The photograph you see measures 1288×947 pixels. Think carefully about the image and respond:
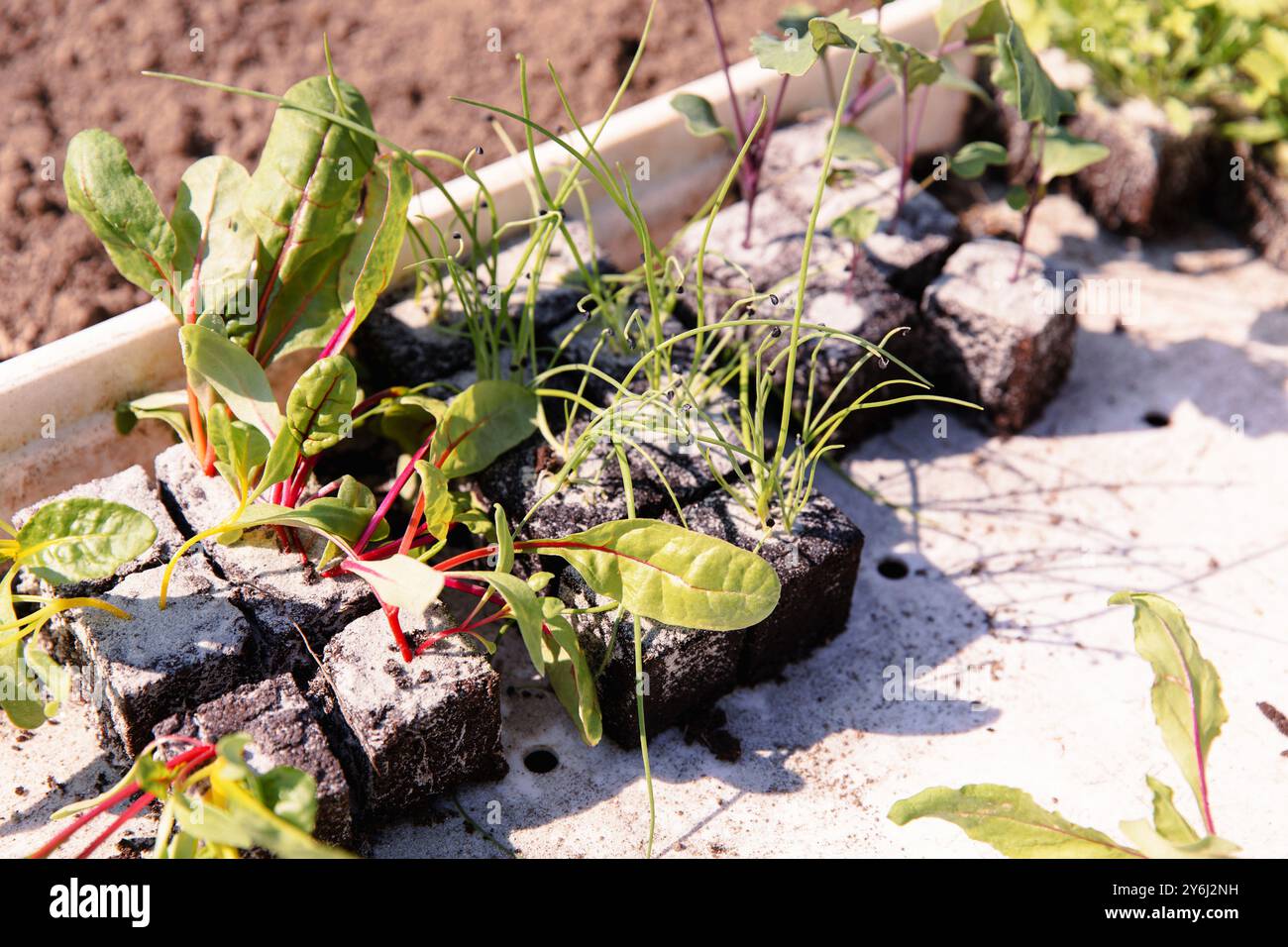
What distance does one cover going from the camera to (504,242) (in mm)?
2133

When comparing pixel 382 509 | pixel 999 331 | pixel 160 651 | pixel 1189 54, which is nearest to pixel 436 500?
pixel 382 509

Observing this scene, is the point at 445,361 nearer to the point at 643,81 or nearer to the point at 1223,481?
the point at 643,81

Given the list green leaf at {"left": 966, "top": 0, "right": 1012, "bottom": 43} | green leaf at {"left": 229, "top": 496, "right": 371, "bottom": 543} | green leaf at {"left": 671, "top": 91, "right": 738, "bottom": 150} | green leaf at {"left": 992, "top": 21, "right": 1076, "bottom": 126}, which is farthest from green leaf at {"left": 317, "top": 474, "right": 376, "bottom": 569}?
green leaf at {"left": 966, "top": 0, "right": 1012, "bottom": 43}

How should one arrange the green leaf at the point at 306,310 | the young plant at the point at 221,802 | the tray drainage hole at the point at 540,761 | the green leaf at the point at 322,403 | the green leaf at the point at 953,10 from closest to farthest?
the young plant at the point at 221,802, the green leaf at the point at 322,403, the tray drainage hole at the point at 540,761, the green leaf at the point at 306,310, the green leaf at the point at 953,10

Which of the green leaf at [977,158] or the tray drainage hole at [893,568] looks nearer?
the tray drainage hole at [893,568]

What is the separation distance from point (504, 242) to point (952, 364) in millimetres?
775

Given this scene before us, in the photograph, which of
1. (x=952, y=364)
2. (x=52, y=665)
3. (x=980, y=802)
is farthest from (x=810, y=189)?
(x=52, y=665)

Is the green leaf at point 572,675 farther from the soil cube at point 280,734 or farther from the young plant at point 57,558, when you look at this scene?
the young plant at point 57,558

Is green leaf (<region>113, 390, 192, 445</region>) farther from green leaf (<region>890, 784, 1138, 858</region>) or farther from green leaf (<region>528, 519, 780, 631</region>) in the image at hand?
green leaf (<region>890, 784, 1138, 858</region>)

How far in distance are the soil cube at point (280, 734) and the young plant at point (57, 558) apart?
0.16 meters

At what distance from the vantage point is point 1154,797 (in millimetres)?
1351

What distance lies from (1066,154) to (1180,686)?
98 cm

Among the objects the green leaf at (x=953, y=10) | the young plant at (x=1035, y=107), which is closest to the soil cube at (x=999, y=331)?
the young plant at (x=1035, y=107)

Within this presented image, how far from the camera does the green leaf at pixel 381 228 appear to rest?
1643mm
